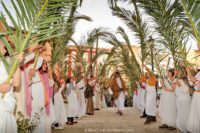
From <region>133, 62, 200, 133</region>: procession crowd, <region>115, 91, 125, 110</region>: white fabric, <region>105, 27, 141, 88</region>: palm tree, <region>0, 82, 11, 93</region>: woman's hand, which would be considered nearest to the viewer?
<region>0, 82, 11, 93</region>: woman's hand

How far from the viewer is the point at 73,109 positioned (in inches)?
302

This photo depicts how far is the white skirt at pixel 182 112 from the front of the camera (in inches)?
216

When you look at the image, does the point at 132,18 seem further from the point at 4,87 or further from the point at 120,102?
the point at 4,87

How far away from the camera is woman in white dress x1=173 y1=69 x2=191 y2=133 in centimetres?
550

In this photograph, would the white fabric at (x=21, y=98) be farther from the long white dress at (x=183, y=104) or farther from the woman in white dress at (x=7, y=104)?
the long white dress at (x=183, y=104)

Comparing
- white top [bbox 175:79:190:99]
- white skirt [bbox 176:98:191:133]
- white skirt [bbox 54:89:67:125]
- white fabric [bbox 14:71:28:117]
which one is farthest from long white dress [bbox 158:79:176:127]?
white fabric [bbox 14:71:28:117]

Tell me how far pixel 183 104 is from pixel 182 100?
108 millimetres

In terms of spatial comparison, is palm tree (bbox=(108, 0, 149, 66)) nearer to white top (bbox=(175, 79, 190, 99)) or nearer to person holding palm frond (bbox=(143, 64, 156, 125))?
person holding palm frond (bbox=(143, 64, 156, 125))

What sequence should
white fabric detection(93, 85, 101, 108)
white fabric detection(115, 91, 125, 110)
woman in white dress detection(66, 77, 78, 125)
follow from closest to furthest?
woman in white dress detection(66, 77, 78, 125) < white fabric detection(115, 91, 125, 110) < white fabric detection(93, 85, 101, 108)

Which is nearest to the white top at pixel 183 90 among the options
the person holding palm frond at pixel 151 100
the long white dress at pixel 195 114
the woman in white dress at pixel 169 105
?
the woman in white dress at pixel 169 105

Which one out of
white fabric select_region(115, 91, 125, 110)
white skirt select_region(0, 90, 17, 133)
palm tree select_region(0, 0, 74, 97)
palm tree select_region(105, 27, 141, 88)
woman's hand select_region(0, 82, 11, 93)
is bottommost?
white fabric select_region(115, 91, 125, 110)

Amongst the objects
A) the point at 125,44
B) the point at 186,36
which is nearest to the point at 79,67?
the point at 125,44

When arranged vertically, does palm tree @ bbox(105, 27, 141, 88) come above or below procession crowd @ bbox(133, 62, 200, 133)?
above

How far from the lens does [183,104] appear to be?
18.2ft
